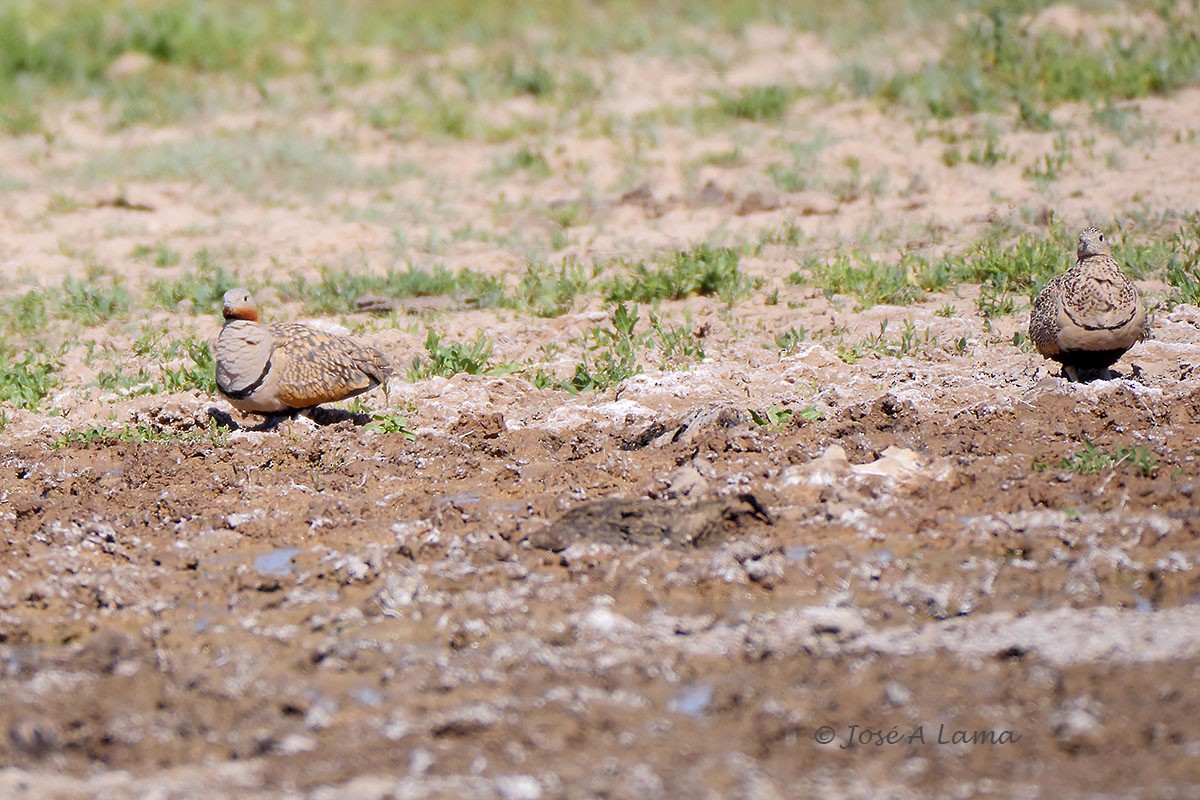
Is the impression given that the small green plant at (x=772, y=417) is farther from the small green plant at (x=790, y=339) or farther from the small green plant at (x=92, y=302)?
the small green plant at (x=92, y=302)

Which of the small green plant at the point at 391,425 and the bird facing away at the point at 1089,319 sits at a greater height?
the bird facing away at the point at 1089,319

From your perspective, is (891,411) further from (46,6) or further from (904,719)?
(46,6)

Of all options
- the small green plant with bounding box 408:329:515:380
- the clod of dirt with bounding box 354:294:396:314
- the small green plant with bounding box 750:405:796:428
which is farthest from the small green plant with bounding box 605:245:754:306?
the small green plant with bounding box 750:405:796:428

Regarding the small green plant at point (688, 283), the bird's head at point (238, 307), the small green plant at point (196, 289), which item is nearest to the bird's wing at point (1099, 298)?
the small green plant at point (688, 283)

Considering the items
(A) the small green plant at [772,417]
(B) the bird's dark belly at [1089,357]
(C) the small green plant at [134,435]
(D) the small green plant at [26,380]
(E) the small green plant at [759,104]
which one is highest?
(E) the small green plant at [759,104]

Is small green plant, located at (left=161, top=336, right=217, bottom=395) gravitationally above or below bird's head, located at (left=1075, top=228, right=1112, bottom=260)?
below

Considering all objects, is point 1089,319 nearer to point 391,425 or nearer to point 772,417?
point 772,417

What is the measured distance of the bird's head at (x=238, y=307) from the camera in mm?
7703

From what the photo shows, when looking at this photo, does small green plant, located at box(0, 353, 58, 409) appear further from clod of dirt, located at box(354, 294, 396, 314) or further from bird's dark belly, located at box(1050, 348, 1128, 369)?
bird's dark belly, located at box(1050, 348, 1128, 369)

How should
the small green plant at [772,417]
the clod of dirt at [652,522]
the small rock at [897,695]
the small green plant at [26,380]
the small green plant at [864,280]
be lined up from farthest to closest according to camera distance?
the small green plant at [864,280] < the small green plant at [26,380] < the small green plant at [772,417] < the clod of dirt at [652,522] < the small rock at [897,695]

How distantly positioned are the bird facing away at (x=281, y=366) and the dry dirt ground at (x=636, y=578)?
23 centimetres

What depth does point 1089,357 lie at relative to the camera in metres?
7.39

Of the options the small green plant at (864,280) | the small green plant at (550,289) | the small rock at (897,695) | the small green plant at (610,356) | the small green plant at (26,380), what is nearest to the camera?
the small rock at (897,695)

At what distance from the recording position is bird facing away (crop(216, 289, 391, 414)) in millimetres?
7516
